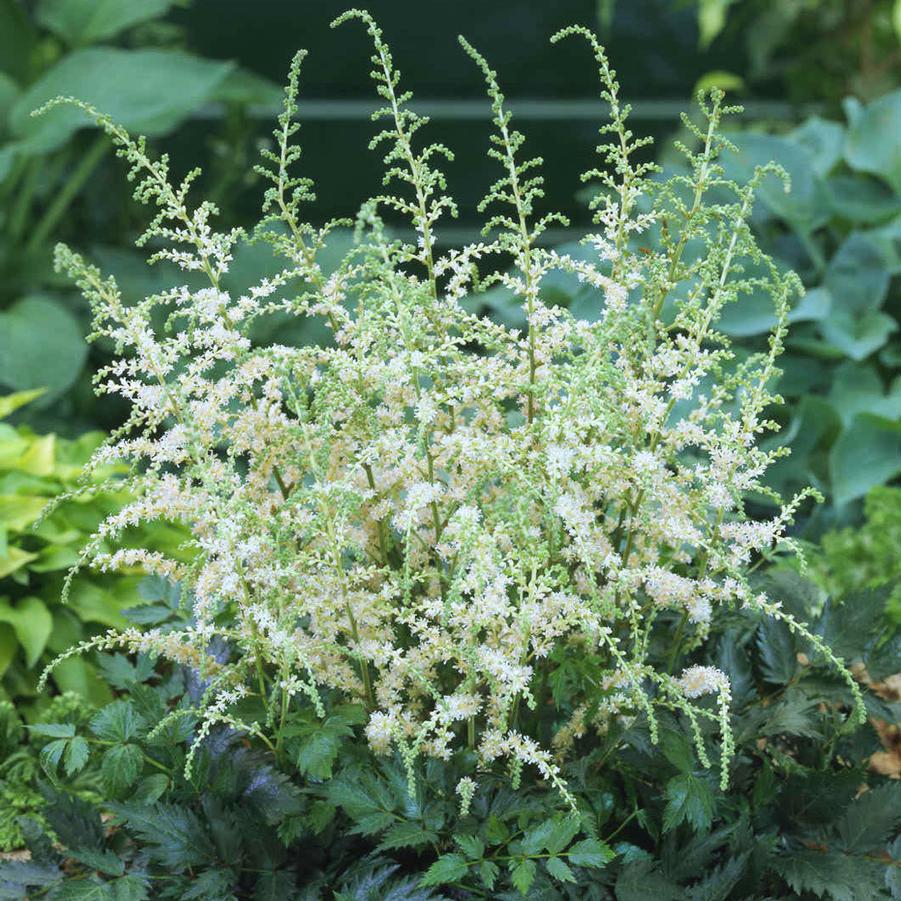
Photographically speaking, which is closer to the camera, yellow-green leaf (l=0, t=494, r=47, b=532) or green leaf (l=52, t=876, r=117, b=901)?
green leaf (l=52, t=876, r=117, b=901)

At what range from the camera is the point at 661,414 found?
4.68ft

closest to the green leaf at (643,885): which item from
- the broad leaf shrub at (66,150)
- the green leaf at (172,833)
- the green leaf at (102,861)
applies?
the green leaf at (172,833)

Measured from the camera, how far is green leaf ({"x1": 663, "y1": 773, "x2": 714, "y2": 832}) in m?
1.41

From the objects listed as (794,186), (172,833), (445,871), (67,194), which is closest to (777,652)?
(445,871)

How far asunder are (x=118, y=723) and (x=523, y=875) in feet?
1.68

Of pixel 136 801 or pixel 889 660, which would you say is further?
pixel 889 660

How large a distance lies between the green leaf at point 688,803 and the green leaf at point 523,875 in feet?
0.55

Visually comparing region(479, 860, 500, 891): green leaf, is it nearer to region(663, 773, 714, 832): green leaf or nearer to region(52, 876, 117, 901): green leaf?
region(663, 773, 714, 832): green leaf

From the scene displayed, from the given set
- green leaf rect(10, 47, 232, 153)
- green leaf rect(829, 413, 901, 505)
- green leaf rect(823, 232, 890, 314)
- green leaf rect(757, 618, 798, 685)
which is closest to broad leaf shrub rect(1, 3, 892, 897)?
green leaf rect(757, 618, 798, 685)

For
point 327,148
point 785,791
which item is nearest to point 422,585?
point 785,791

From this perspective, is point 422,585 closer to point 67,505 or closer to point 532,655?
point 532,655

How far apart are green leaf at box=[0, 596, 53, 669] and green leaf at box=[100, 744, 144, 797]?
30.5 inches

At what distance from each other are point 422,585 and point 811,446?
2069 mm

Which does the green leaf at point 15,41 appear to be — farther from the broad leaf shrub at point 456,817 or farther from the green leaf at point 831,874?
the green leaf at point 831,874
